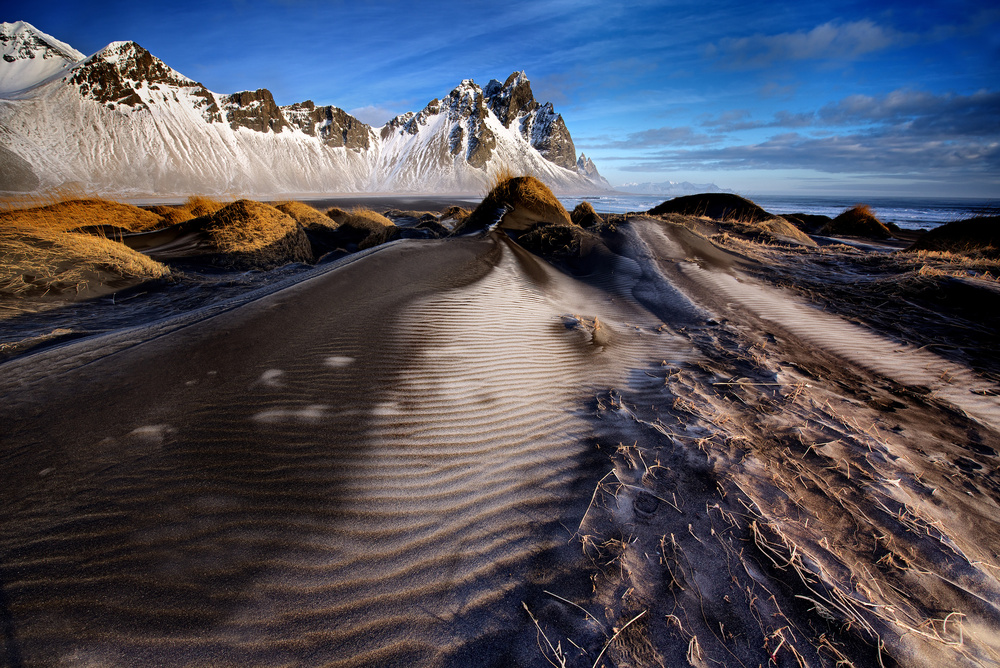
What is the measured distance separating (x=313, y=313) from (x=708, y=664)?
4292 millimetres

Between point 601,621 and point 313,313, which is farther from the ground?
point 313,313

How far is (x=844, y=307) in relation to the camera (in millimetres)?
6043

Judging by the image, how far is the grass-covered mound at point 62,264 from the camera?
570 centimetres

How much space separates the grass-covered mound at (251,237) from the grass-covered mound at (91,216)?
3248 millimetres

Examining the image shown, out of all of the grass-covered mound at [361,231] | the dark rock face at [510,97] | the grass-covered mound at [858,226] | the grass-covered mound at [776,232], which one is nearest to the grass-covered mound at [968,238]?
the grass-covered mound at [776,232]

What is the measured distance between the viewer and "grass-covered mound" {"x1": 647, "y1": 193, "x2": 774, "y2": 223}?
16547 mm

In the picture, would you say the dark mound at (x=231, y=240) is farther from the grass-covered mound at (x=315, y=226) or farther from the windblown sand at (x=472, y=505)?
the windblown sand at (x=472, y=505)

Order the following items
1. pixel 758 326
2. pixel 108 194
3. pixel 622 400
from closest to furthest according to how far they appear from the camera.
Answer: pixel 622 400 < pixel 758 326 < pixel 108 194

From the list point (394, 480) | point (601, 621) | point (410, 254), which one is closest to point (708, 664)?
point (601, 621)

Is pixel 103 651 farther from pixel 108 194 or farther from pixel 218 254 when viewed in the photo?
pixel 108 194

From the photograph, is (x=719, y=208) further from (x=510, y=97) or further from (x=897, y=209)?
(x=510, y=97)

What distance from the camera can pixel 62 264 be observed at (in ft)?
20.2

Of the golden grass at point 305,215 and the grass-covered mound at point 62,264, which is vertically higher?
the golden grass at point 305,215

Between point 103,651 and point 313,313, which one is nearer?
point 103,651
